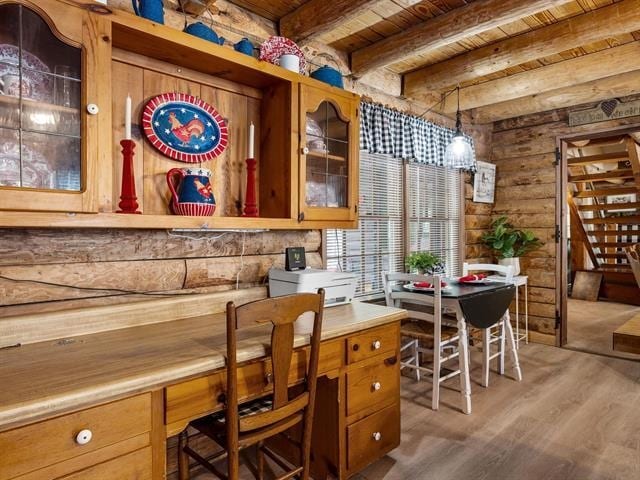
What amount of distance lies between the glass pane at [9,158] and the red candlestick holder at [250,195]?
933 mm

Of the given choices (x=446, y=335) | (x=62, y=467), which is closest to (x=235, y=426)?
(x=62, y=467)

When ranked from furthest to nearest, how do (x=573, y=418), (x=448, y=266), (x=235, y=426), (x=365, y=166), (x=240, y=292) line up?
1. (x=448, y=266)
2. (x=365, y=166)
3. (x=573, y=418)
4. (x=240, y=292)
5. (x=235, y=426)

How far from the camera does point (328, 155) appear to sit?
2.17 m

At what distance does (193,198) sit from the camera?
1750mm

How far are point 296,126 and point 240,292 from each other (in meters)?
0.89

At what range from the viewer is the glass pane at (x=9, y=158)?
126 cm

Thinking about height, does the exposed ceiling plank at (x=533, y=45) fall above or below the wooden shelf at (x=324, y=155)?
above

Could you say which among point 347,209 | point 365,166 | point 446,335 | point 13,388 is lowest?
point 446,335

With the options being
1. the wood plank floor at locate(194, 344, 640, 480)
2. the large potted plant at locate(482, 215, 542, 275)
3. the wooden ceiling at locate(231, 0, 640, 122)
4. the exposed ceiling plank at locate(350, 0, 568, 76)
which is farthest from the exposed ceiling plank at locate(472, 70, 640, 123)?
the wood plank floor at locate(194, 344, 640, 480)

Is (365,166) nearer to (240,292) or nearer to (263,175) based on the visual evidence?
(263,175)

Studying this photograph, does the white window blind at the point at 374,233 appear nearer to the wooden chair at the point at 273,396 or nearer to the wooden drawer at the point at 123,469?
the wooden chair at the point at 273,396

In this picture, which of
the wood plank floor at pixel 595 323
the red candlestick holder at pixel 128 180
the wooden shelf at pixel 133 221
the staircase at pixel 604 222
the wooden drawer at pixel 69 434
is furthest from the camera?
Result: the staircase at pixel 604 222

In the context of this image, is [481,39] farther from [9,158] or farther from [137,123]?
[9,158]

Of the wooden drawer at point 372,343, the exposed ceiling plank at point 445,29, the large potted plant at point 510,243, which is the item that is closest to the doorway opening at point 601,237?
the large potted plant at point 510,243
